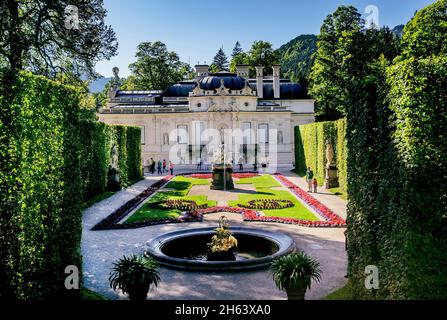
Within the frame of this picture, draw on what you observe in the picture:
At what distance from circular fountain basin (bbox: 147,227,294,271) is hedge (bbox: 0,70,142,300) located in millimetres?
2875

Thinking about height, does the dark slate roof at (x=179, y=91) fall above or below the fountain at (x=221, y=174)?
above

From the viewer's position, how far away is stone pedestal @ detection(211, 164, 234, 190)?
83.2 ft

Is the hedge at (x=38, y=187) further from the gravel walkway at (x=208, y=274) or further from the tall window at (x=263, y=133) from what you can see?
the tall window at (x=263, y=133)

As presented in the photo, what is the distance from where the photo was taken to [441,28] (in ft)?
84.1

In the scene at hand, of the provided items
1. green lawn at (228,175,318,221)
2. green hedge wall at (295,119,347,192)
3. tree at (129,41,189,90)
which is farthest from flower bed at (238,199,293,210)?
tree at (129,41,189,90)

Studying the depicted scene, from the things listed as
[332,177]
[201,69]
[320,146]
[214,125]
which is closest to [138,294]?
[332,177]

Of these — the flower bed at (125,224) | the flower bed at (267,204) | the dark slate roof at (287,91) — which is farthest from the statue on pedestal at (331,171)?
the dark slate roof at (287,91)

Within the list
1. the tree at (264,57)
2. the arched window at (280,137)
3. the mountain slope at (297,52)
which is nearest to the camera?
the arched window at (280,137)

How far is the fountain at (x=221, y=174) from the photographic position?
25.4m

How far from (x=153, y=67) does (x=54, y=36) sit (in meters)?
49.0

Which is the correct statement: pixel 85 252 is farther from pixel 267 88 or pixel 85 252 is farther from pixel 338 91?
pixel 267 88

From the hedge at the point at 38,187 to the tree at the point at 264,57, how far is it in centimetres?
6336

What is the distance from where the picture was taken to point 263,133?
159ft

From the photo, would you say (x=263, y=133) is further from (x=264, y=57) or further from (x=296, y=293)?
(x=296, y=293)
